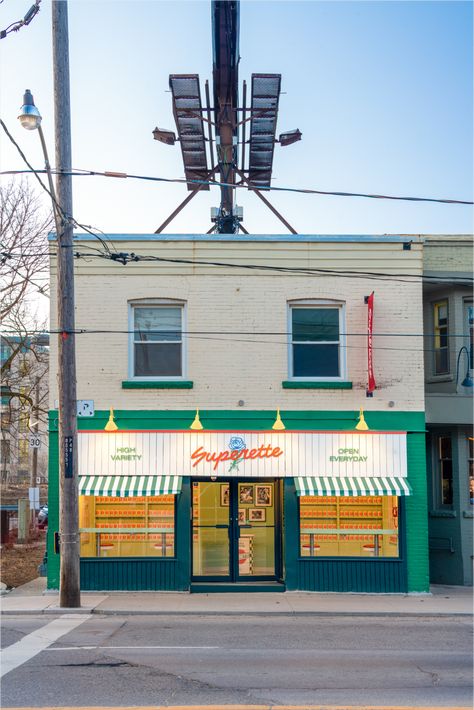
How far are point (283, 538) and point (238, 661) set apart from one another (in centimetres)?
638

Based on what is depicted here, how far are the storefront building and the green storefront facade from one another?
0.09 feet

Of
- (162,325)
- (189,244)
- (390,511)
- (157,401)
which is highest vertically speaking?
(189,244)

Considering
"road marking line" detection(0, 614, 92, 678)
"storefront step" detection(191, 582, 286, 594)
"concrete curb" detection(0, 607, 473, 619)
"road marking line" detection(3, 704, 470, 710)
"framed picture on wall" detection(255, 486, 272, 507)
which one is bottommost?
"storefront step" detection(191, 582, 286, 594)

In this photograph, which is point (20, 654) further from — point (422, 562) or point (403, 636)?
point (422, 562)

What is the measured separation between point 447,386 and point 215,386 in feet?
18.0

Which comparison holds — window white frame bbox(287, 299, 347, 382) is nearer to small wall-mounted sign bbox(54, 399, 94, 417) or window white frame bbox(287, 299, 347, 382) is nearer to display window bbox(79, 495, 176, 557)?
display window bbox(79, 495, 176, 557)

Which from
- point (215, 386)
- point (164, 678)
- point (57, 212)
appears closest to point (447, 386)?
point (215, 386)

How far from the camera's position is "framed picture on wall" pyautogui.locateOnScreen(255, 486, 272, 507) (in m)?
16.8

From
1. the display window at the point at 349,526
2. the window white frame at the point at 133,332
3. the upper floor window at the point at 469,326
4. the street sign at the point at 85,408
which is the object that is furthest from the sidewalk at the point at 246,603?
the upper floor window at the point at 469,326

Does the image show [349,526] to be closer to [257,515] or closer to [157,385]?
[257,515]

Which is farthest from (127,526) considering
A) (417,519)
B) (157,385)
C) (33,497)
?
(33,497)

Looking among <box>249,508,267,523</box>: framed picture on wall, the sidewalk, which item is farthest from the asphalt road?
<box>249,508,267,523</box>: framed picture on wall

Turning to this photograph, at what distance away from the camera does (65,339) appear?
46.5ft

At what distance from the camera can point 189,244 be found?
54.8 feet
